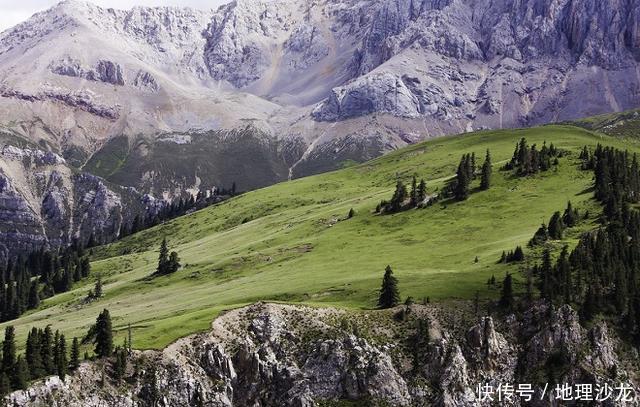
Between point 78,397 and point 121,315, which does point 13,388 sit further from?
point 121,315

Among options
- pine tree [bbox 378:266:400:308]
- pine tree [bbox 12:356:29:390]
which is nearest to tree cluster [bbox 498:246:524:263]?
pine tree [bbox 378:266:400:308]

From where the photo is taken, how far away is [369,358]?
482 ft

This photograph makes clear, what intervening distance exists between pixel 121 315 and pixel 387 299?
6168 cm

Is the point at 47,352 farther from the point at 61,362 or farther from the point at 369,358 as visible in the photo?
the point at 369,358

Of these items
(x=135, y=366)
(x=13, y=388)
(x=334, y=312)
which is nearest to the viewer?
(x=13, y=388)

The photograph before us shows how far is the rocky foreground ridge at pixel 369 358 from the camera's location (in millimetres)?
142000

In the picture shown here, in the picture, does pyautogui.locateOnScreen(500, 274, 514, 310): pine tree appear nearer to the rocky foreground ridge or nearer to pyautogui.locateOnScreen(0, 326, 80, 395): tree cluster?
the rocky foreground ridge

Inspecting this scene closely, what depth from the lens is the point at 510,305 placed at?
516 ft

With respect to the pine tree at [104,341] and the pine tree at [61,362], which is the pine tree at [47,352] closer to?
the pine tree at [61,362]

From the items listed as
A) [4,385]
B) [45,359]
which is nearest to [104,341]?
[45,359]

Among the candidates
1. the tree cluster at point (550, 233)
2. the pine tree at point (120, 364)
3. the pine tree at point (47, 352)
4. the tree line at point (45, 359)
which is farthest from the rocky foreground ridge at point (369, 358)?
the tree cluster at point (550, 233)

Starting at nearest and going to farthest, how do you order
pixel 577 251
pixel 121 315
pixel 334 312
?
pixel 334 312
pixel 577 251
pixel 121 315

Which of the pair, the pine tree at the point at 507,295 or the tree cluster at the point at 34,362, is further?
the pine tree at the point at 507,295

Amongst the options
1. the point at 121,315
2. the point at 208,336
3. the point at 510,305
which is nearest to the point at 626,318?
the point at 510,305
